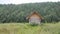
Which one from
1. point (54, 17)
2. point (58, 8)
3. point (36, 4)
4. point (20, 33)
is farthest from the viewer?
point (36, 4)

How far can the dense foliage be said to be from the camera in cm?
1873

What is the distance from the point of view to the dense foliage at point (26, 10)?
18734 millimetres

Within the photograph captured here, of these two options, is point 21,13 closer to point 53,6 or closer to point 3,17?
point 3,17

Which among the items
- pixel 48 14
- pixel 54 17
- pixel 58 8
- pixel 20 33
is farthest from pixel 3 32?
pixel 58 8

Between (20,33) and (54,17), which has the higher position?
(20,33)

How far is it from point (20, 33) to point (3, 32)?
19 cm

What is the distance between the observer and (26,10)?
2073cm

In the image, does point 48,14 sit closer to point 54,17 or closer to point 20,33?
point 54,17

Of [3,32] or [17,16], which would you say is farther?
[17,16]

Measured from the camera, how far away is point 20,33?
1817 mm

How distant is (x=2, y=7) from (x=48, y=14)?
5.15 m

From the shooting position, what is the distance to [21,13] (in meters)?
20.0

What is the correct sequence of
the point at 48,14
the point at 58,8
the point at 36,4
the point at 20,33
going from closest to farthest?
the point at 20,33
the point at 48,14
the point at 58,8
the point at 36,4

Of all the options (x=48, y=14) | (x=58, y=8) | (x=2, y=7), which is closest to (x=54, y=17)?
(x=48, y=14)
